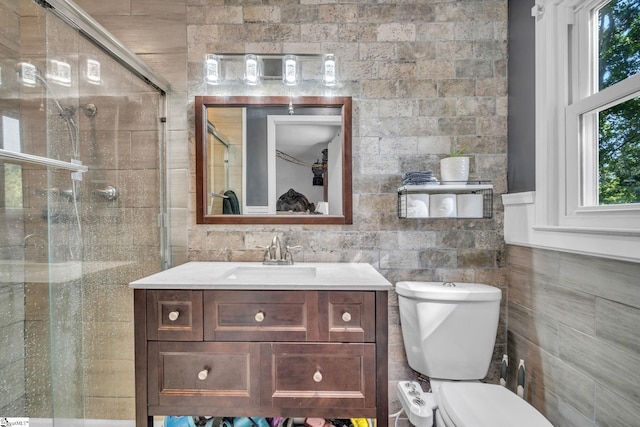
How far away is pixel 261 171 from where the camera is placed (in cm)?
185

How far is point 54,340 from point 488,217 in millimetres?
2091

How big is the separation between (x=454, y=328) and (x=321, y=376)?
679mm

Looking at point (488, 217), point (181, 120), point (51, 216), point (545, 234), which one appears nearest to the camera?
point (51, 216)

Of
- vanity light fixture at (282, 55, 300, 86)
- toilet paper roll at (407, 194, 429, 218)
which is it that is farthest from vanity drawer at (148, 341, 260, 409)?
vanity light fixture at (282, 55, 300, 86)

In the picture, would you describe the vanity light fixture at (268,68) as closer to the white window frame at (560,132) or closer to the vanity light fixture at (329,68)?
the vanity light fixture at (329,68)

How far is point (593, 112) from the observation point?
134cm

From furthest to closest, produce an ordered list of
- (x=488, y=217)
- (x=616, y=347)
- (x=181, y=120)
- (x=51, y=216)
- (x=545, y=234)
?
(x=181, y=120) < (x=488, y=217) < (x=545, y=234) < (x=51, y=216) < (x=616, y=347)

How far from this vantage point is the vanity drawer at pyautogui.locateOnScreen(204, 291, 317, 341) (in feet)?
4.36

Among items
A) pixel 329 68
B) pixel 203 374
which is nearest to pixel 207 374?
pixel 203 374

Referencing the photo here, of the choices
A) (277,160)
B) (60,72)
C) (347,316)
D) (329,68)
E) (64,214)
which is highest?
(329,68)

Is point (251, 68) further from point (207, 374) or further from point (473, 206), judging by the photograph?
point (207, 374)

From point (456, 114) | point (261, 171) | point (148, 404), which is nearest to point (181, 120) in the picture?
point (261, 171)

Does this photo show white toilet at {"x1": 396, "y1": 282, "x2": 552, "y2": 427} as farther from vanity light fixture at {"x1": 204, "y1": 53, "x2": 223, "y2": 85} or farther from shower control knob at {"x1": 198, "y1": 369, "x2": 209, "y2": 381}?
vanity light fixture at {"x1": 204, "y1": 53, "x2": 223, "y2": 85}

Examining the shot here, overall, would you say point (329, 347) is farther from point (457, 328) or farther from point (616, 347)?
point (616, 347)
